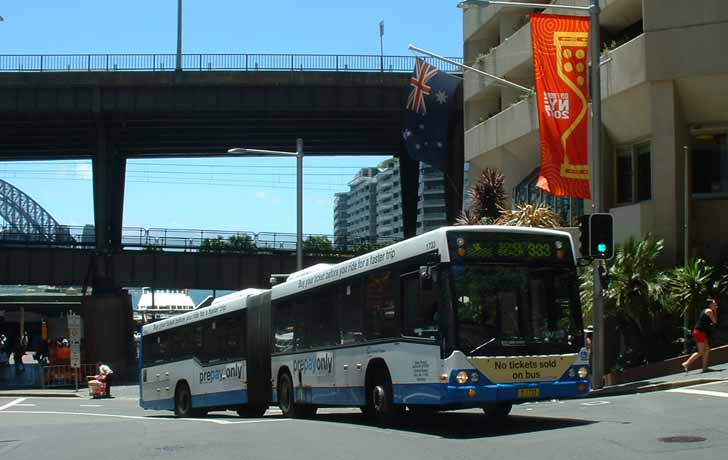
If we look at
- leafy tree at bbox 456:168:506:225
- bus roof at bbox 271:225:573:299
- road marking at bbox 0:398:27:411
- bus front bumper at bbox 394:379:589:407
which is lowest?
road marking at bbox 0:398:27:411

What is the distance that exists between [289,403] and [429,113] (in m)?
19.7

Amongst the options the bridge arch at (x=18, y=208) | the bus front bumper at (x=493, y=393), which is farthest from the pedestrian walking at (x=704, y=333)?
the bridge arch at (x=18, y=208)

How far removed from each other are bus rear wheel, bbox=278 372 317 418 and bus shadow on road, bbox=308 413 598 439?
6.00 ft

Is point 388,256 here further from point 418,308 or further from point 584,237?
point 584,237

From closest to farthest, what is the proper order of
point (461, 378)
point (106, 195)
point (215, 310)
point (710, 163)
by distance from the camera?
1. point (461, 378)
2. point (215, 310)
3. point (710, 163)
4. point (106, 195)

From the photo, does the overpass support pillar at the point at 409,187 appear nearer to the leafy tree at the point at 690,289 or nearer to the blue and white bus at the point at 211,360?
the blue and white bus at the point at 211,360

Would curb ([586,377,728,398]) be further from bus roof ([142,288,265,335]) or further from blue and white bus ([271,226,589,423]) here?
bus roof ([142,288,265,335])

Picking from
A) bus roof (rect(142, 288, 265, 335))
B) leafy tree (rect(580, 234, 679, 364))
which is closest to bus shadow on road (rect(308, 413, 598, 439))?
bus roof (rect(142, 288, 265, 335))

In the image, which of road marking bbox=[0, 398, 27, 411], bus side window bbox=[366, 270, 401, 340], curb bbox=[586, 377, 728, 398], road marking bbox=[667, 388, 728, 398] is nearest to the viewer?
bus side window bbox=[366, 270, 401, 340]

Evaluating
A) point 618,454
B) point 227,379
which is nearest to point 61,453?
point 618,454

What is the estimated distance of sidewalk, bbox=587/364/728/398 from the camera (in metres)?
21.1

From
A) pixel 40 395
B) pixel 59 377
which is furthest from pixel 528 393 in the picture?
pixel 59 377

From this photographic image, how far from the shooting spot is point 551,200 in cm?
3788

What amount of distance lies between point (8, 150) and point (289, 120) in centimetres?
1849
